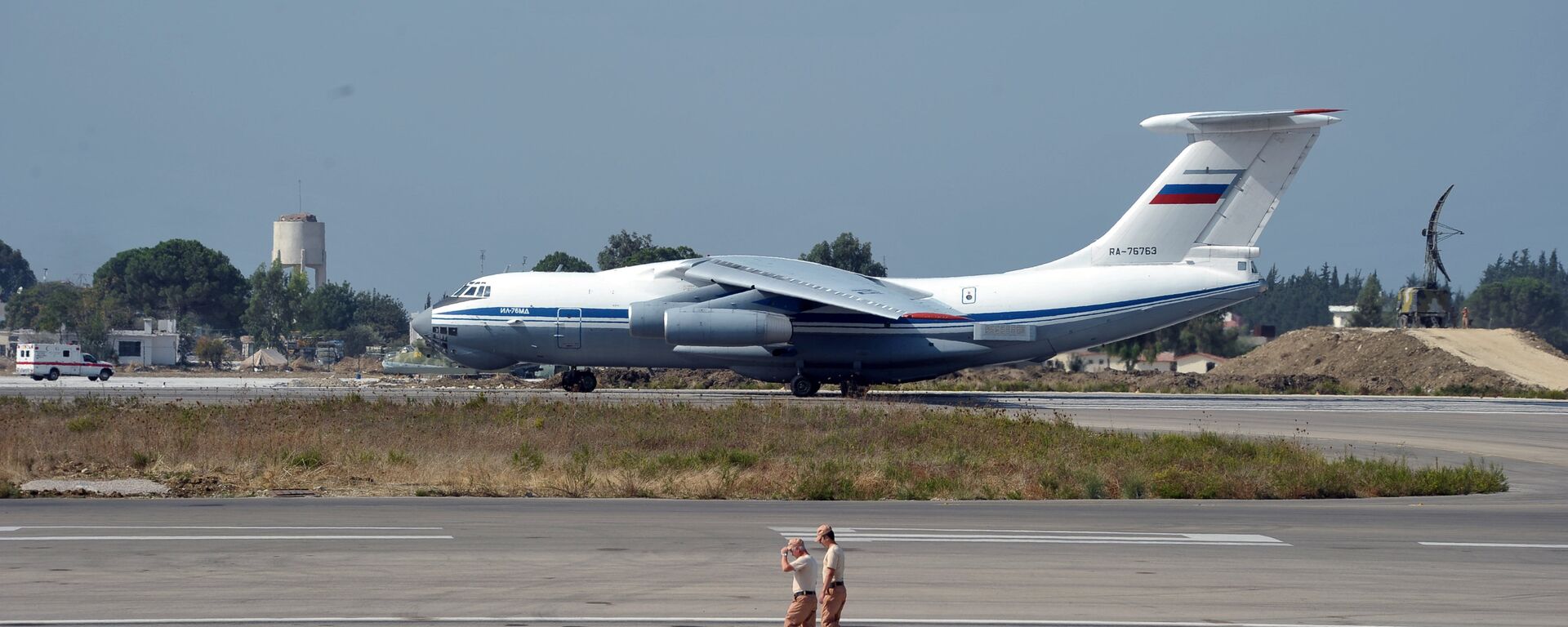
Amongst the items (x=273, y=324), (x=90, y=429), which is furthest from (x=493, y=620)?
(x=273, y=324)

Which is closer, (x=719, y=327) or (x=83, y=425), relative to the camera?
(x=83, y=425)

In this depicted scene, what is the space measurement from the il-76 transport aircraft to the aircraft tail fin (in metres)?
0.03

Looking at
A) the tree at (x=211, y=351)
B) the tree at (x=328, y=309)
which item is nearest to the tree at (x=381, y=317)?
the tree at (x=328, y=309)

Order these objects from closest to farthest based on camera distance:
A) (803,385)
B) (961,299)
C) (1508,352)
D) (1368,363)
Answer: (961,299), (803,385), (1368,363), (1508,352)

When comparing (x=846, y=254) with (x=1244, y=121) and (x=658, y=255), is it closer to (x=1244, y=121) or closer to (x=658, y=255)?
(x=658, y=255)

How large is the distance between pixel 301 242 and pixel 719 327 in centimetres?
10342

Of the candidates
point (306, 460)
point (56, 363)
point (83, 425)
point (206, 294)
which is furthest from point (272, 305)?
point (306, 460)

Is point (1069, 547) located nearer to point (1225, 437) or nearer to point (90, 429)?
point (1225, 437)

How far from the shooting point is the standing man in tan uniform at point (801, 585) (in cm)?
769

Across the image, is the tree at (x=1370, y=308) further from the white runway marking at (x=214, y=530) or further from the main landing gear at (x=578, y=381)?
the white runway marking at (x=214, y=530)

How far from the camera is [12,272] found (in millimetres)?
161125

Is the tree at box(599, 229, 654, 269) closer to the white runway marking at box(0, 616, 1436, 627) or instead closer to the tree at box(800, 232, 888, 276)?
the tree at box(800, 232, 888, 276)

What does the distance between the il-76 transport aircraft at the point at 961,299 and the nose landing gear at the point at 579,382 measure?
189 centimetres

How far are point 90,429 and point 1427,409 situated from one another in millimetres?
29547
